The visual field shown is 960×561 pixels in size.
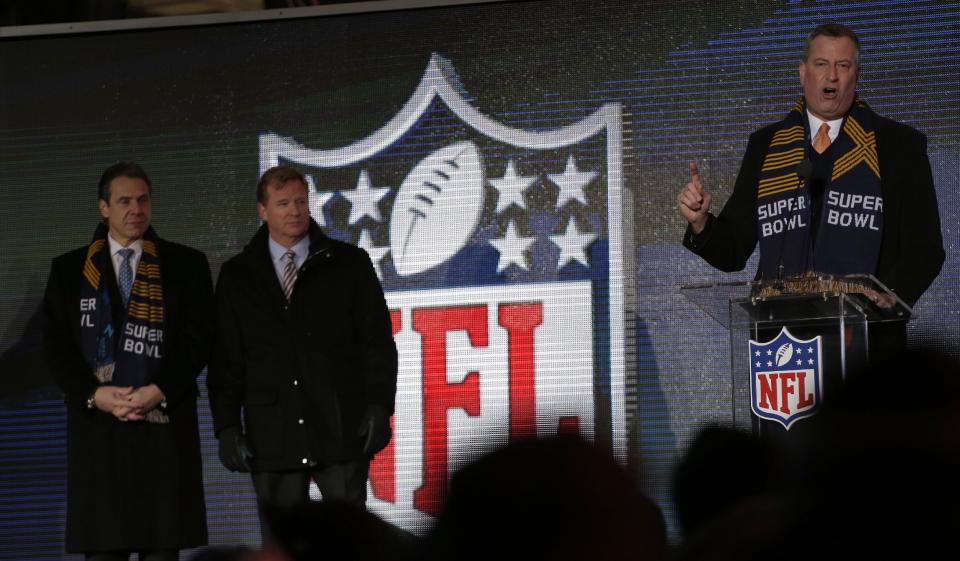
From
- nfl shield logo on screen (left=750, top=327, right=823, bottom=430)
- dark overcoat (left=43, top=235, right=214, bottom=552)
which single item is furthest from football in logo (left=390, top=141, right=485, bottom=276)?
nfl shield logo on screen (left=750, top=327, right=823, bottom=430)

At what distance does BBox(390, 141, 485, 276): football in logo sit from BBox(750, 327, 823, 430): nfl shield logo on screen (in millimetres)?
2137

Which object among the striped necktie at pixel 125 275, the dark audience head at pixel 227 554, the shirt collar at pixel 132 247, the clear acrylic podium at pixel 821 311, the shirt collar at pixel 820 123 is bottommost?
the dark audience head at pixel 227 554

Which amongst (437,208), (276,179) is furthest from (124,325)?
(437,208)

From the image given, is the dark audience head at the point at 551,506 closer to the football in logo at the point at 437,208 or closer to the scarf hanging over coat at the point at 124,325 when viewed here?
the scarf hanging over coat at the point at 124,325

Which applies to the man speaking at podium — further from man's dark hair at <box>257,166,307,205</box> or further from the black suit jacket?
man's dark hair at <box>257,166,307,205</box>

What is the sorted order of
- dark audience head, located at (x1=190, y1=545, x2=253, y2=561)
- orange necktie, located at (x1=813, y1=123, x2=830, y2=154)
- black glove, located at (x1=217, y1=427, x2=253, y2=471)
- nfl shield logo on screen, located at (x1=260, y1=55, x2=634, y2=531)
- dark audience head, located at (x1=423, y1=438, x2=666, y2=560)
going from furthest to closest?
nfl shield logo on screen, located at (x1=260, y1=55, x2=634, y2=531), black glove, located at (x1=217, y1=427, x2=253, y2=471), orange necktie, located at (x1=813, y1=123, x2=830, y2=154), dark audience head, located at (x1=190, y1=545, x2=253, y2=561), dark audience head, located at (x1=423, y1=438, x2=666, y2=560)

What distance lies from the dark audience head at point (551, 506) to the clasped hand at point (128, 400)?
143 inches

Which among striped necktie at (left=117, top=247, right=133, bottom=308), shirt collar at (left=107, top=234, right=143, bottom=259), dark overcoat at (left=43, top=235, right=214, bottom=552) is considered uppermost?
shirt collar at (left=107, top=234, right=143, bottom=259)

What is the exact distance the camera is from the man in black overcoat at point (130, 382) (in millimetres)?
4453

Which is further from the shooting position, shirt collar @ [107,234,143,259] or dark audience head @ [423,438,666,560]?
shirt collar @ [107,234,143,259]

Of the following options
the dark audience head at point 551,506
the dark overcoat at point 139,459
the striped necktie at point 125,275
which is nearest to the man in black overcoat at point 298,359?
the dark overcoat at point 139,459

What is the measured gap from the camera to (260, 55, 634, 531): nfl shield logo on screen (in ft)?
17.2

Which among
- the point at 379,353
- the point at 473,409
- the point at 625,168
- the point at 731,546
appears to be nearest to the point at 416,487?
the point at 473,409

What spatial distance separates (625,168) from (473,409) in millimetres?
1024
